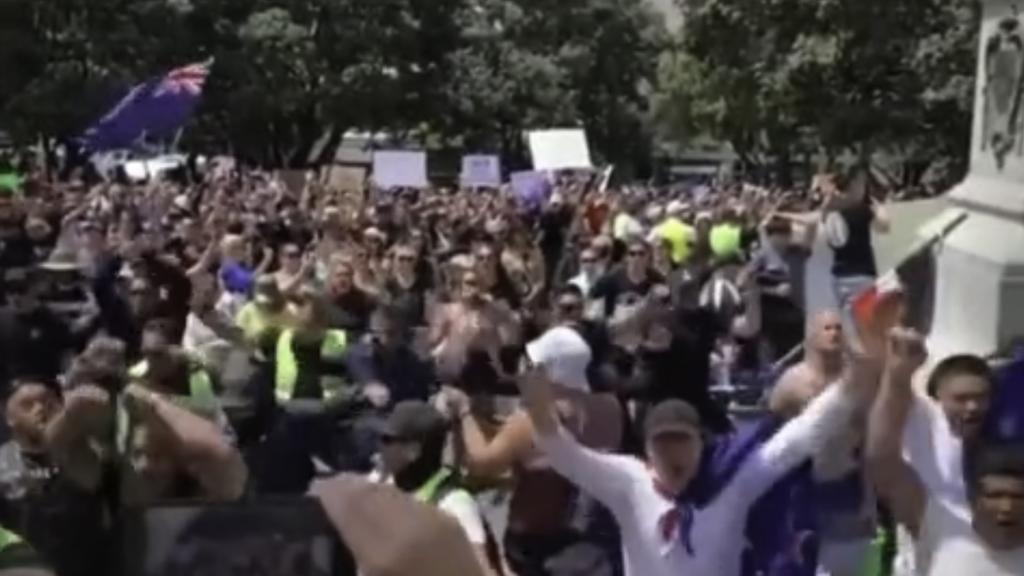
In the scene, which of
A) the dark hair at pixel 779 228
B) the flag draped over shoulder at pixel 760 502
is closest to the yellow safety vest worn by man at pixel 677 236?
the dark hair at pixel 779 228

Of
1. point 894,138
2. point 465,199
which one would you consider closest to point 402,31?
point 894,138

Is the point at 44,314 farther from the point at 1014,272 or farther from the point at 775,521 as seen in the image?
the point at 775,521

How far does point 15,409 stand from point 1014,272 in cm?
637

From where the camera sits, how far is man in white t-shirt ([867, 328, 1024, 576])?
19.7 ft

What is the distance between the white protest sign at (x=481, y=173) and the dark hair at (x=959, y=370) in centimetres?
3050

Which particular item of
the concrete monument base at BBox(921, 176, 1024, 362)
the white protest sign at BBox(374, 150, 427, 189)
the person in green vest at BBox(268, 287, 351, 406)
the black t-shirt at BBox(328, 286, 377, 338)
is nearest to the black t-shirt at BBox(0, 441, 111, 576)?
the person in green vest at BBox(268, 287, 351, 406)

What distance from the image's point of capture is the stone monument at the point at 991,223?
1287cm

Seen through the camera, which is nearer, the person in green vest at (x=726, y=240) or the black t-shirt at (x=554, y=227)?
the person in green vest at (x=726, y=240)

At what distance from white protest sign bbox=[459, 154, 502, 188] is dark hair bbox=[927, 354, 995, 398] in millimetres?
30502

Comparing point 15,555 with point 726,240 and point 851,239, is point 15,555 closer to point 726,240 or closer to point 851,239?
point 851,239

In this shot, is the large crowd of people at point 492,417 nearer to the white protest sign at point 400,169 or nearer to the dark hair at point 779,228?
the dark hair at point 779,228

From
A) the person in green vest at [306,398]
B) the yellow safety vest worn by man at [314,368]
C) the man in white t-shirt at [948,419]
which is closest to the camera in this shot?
the man in white t-shirt at [948,419]

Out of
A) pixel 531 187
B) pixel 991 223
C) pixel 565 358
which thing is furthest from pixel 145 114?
pixel 565 358

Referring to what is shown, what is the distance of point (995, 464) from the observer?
5941 mm
